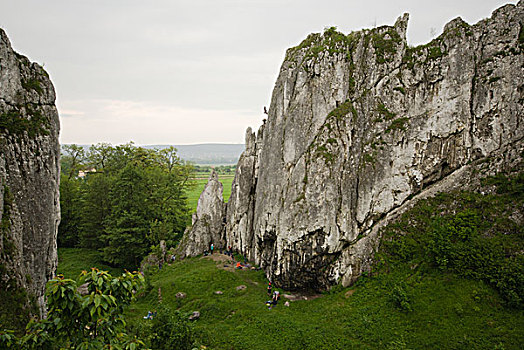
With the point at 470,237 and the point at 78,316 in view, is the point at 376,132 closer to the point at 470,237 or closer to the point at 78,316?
the point at 470,237

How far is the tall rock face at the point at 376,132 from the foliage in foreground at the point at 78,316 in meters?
19.7

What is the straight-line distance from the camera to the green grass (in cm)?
3128

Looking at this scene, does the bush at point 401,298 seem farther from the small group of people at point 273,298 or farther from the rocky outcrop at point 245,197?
the rocky outcrop at point 245,197

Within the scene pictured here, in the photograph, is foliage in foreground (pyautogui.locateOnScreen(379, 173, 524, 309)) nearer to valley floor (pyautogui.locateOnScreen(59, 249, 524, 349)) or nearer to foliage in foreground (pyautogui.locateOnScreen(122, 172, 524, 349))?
foliage in foreground (pyautogui.locateOnScreen(122, 172, 524, 349))

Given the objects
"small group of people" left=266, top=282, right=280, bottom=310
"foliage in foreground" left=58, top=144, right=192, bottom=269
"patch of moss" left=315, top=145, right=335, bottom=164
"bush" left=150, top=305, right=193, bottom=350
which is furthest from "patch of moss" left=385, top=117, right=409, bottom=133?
"foliage in foreground" left=58, top=144, right=192, bottom=269

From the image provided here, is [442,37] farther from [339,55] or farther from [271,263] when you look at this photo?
[271,263]

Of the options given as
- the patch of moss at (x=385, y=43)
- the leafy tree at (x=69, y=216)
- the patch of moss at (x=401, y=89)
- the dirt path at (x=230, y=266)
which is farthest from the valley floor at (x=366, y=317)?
the leafy tree at (x=69, y=216)

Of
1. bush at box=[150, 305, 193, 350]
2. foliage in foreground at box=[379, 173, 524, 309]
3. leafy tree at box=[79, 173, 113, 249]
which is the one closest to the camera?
bush at box=[150, 305, 193, 350]

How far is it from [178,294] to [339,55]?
88.4 feet

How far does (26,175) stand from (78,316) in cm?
866

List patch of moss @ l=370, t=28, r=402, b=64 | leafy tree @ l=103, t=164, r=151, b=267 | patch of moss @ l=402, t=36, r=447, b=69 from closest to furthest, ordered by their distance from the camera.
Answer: patch of moss @ l=402, t=36, r=447, b=69 → patch of moss @ l=370, t=28, r=402, b=64 → leafy tree @ l=103, t=164, r=151, b=267

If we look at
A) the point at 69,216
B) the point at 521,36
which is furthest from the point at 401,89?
the point at 69,216

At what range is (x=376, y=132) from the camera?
24.8 metres

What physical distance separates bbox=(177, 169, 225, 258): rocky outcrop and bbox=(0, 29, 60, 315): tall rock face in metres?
21.8
